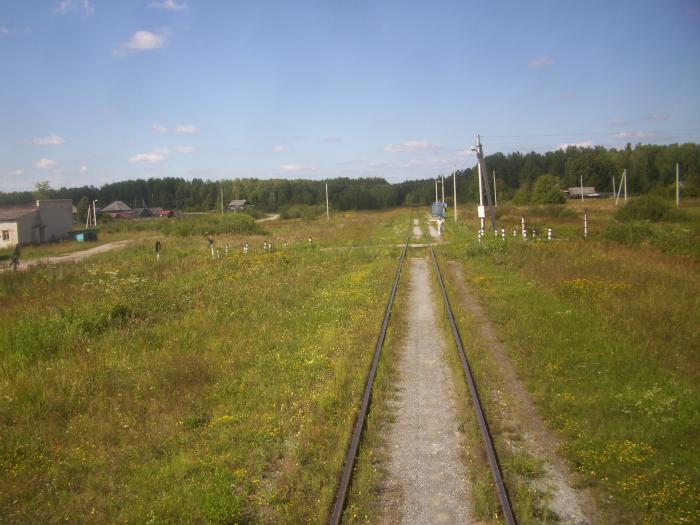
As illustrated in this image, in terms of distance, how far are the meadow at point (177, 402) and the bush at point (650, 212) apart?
1248 inches

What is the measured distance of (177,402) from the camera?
7629 millimetres

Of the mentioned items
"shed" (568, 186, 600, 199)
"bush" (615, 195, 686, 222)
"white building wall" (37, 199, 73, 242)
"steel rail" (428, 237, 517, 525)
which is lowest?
"steel rail" (428, 237, 517, 525)

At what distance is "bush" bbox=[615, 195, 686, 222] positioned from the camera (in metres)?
39.2

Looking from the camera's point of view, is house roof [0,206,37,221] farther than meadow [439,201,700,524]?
Yes

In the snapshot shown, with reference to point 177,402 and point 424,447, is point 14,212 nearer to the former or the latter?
point 177,402

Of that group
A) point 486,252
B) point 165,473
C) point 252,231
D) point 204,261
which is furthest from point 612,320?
point 252,231

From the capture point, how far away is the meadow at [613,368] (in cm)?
512

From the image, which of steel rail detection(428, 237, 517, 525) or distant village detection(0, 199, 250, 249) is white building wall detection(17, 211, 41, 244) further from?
steel rail detection(428, 237, 517, 525)

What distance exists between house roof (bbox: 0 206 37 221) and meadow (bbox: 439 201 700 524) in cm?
4580

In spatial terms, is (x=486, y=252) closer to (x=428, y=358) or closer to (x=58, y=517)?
(x=428, y=358)

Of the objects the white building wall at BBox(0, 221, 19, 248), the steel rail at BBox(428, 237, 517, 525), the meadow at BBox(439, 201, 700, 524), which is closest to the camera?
the steel rail at BBox(428, 237, 517, 525)

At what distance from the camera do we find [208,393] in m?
8.05

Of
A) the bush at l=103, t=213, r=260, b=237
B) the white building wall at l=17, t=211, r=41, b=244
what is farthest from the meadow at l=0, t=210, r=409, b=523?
the white building wall at l=17, t=211, r=41, b=244

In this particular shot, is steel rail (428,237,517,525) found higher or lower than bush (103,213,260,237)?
lower
